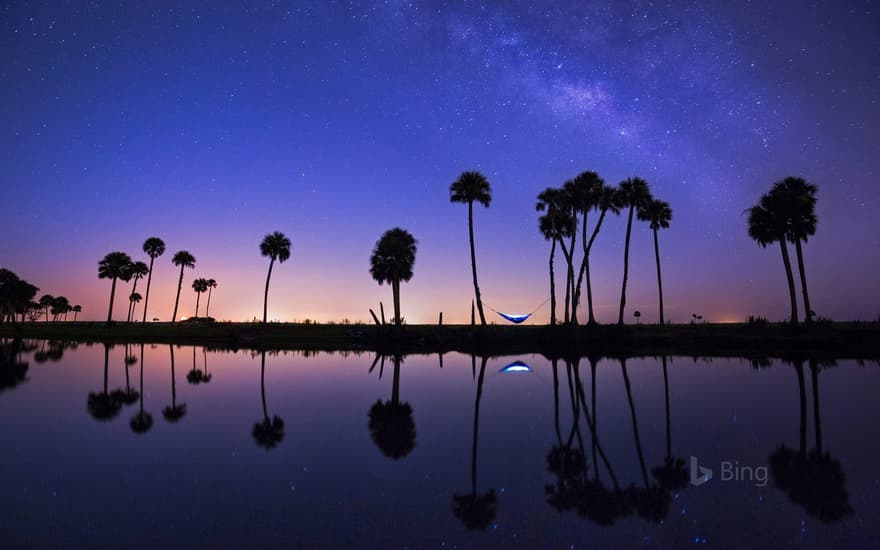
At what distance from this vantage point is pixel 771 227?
43469 millimetres

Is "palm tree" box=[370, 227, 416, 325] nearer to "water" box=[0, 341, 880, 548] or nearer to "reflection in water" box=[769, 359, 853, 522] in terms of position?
"water" box=[0, 341, 880, 548]

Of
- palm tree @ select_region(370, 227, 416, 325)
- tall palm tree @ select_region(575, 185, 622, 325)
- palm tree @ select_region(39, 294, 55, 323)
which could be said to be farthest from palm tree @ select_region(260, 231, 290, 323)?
palm tree @ select_region(39, 294, 55, 323)

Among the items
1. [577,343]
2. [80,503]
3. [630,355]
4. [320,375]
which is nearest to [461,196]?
[577,343]

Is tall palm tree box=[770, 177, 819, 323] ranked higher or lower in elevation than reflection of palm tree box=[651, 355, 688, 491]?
higher

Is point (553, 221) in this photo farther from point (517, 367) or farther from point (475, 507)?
point (475, 507)

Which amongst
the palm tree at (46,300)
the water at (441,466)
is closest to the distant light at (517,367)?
the water at (441,466)

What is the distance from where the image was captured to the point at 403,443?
10914mm

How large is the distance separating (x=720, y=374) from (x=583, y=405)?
1215 centimetres

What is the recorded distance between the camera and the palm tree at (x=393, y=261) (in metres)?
60.4

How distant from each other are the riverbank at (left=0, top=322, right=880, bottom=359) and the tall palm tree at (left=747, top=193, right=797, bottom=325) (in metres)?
5.15

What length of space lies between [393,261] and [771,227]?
4182cm

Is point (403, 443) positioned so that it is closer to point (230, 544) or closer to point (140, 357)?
point (230, 544)

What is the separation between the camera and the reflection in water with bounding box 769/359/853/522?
271 inches

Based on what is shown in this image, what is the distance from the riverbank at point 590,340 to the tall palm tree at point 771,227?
16.9ft
